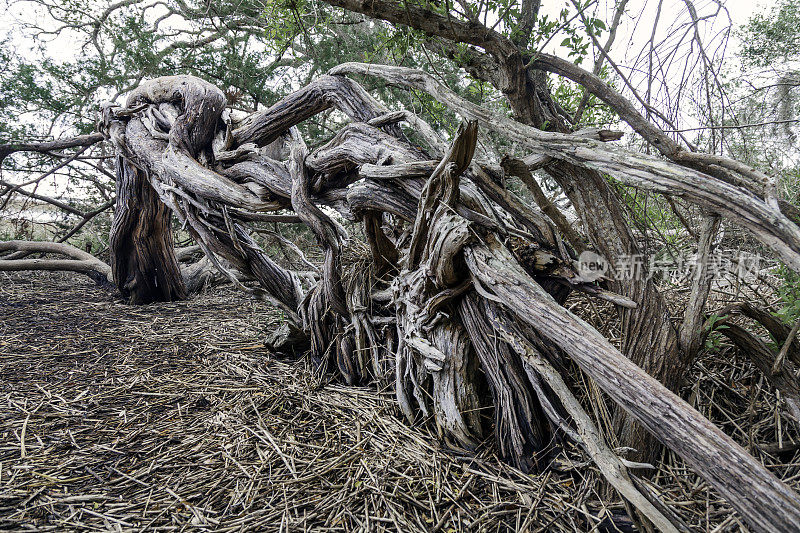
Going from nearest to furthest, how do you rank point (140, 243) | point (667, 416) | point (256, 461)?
point (667, 416) < point (256, 461) < point (140, 243)

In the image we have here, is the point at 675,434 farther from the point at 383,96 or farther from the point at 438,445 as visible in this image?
the point at 383,96

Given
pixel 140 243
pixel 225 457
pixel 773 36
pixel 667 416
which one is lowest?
pixel 225 457

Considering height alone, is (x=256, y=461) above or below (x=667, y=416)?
below

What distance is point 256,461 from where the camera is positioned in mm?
1681

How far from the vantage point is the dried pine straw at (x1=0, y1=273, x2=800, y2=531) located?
1393 millimetres

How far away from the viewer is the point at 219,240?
2.87m

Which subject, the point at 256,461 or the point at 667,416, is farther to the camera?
the point at 256,461

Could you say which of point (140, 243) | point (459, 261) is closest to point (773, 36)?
point (459, 261)

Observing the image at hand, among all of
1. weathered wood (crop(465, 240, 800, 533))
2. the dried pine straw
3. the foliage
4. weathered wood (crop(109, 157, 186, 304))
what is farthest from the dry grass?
the foliage

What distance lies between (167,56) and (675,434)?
590 centimetres

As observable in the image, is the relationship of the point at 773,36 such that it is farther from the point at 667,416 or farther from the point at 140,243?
the point at 140,243

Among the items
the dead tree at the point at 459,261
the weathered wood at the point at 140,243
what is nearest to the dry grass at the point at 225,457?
the dead tree at the point at 459,261

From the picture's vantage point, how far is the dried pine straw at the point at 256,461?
139 cm

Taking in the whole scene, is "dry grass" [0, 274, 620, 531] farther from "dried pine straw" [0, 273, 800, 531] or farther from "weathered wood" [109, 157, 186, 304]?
"weathered wood" [109, 157, 186, 304]
